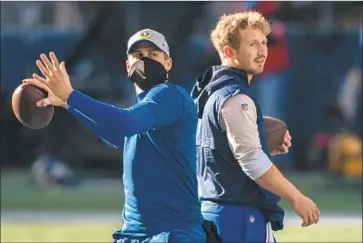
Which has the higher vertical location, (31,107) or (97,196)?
(97,196)

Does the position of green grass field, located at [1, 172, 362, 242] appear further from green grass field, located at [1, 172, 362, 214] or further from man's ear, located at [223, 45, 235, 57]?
man's ear, located at [223, 45, 235, 57]

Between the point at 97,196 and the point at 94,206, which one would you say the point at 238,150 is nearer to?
the point at 94,206

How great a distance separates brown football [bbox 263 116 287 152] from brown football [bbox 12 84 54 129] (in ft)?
5.32

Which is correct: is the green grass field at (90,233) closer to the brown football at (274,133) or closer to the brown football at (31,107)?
the brown football at (274,133)

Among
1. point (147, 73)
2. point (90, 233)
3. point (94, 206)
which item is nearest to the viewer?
point (147, 73)

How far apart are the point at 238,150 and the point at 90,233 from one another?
6171mm

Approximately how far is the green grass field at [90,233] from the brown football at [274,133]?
15.1ft

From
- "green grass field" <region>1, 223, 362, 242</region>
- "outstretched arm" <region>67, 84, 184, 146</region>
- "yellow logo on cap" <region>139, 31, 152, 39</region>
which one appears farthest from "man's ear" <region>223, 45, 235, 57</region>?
"green grass field" <region>1, 223, 362, 242</region>

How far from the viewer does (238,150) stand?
210 inches

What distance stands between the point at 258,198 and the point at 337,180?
12618 mm

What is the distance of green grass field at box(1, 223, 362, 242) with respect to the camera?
1067 cm

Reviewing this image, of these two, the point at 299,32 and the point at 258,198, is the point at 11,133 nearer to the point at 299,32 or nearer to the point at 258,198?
the point at 299,32

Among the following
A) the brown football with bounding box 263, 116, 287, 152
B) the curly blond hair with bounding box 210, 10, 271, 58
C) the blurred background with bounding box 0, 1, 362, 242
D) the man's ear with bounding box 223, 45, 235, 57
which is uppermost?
the blurred background with bounding box 0, 1, 362, 242

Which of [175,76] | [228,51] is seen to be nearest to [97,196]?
[175,76]
